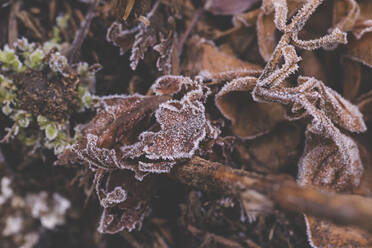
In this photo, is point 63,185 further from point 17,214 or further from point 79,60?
point 79,60

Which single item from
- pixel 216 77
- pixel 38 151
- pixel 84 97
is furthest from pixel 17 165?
pixel 216 77

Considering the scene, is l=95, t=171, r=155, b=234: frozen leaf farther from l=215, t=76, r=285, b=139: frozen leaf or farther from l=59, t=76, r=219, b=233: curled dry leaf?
l=215, t=76, r=285, b=139: frozen leaf

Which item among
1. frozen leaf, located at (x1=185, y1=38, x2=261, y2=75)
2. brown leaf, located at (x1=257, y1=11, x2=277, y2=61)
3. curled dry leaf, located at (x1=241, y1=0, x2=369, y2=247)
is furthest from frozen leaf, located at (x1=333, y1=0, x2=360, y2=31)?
frozen leaf, located at (x1=185, y1=38, x2=261, y2=75)

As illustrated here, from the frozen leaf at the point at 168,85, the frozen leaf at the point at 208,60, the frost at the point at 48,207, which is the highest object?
the frozen leaf at the point at 208,60

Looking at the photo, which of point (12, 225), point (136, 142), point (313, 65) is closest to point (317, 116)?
point (313, 65)

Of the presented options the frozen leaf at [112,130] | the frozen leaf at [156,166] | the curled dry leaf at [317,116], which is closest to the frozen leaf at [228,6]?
the curled dry leaf at [317,116]

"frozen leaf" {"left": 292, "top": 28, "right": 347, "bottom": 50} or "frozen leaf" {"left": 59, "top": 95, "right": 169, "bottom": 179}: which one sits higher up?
"frozen leaf" {"left": 292, "top": 28, "right": 347, "bottom": 50}

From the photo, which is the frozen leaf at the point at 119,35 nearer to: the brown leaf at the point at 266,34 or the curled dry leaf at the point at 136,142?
the curled dry leaf at the point at 136,142
